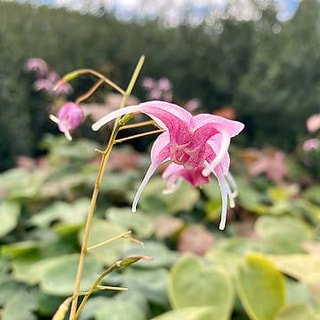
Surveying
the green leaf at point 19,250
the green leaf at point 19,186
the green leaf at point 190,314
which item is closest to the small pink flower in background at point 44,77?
the green leaf at point 19,186

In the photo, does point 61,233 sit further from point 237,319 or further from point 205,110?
point 205,110

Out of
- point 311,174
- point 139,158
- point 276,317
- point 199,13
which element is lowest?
point 311,174

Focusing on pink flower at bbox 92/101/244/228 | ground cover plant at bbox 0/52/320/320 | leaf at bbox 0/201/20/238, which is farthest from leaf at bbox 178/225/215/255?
pink flower at bbox 92/101/244/228

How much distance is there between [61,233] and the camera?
1347 millimetres

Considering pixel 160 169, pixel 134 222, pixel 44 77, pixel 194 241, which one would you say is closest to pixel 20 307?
pixel 134 222

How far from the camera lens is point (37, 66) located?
2654 mm

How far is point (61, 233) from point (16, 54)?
1631 mm

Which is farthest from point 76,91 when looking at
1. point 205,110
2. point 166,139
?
point 166,139

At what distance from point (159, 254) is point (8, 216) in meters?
0.46

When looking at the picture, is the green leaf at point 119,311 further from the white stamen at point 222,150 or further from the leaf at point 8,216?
the white stamen at point 222,150

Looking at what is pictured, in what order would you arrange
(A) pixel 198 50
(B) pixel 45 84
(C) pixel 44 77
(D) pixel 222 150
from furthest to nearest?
(A) pixel 198 50
(C) pixel 44 77
(B) pixel 45 84
(D) pixel 222 150

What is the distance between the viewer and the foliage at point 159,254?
1.02 metres

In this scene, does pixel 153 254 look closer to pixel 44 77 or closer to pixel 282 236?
pixel 282 236

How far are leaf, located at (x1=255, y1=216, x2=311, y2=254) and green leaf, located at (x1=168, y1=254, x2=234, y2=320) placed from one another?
11.9 inches
